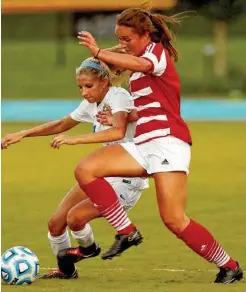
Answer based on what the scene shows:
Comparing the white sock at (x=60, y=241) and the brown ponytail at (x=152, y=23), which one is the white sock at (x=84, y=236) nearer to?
the white sock at (x=60, y=241)

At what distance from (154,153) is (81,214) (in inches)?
29.5

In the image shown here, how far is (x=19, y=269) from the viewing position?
8.87 metres

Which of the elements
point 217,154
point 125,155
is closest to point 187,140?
point 125,155

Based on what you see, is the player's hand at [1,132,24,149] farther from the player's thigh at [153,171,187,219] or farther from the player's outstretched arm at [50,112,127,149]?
the player's thigh at [153,171,187,219]

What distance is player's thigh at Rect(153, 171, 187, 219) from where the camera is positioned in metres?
8.46

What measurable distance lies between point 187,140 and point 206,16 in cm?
2597

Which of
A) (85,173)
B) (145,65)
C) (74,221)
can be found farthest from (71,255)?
(145,65)

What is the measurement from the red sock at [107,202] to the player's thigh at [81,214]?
0.90 feet

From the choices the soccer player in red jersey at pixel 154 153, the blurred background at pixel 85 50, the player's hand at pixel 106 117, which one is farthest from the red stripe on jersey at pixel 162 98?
the blurred background at pixel 85 50

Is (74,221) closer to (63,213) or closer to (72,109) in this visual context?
(63,213)

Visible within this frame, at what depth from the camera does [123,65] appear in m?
8.24

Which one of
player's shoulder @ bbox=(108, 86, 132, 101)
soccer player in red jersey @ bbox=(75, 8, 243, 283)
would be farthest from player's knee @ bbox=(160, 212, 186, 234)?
player's shoulder @ bbox=(108, 86, 132, 101)

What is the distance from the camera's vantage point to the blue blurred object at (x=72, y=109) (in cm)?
2756

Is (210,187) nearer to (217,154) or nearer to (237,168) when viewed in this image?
(237,168)
